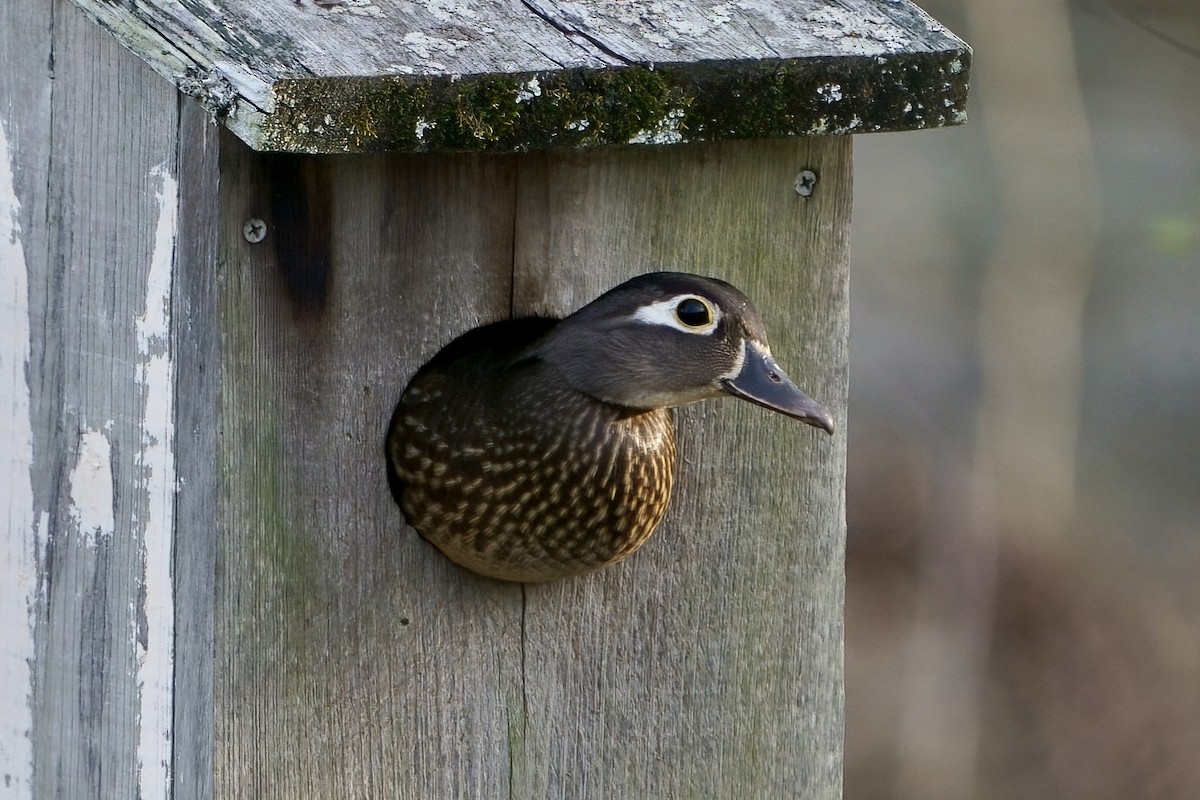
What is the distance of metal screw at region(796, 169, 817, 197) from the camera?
7.88ft

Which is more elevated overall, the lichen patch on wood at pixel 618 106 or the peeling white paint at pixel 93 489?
the lichen patch on wood at pixel 618 106

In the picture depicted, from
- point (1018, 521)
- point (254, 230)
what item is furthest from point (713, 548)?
point (1018, 521)

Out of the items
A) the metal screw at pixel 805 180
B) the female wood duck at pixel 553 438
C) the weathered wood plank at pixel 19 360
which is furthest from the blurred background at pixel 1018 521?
the weathered wood plank at pixel 19 360

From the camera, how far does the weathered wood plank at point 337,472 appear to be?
2010 mm

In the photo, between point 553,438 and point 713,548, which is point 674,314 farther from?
point 713,548

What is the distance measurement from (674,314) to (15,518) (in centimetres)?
95

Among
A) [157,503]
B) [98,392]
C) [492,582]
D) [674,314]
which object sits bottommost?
[492,582]

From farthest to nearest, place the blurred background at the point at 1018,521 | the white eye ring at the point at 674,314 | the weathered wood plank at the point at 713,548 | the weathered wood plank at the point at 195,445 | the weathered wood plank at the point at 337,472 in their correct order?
the blurred background at the point at 1018,521, the weathered wood plank at the point at 713,548, the white eye ring at the point at 674,314, the weathered wood plank at the point at 337,472, the weathered wood plank at the point at 195,445

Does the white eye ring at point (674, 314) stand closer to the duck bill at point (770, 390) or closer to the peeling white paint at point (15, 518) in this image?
the duck bill at point (770, 390)

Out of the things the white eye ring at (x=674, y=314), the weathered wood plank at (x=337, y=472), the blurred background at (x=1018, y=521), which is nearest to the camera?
the weathered wood plank at (x=337, y=472)

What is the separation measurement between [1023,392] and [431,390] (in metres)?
4.71

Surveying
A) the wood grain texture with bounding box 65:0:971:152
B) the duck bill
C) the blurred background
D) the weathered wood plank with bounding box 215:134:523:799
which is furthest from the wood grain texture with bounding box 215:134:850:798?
the blurred background

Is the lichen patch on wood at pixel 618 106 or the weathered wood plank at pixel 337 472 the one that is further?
the weathered wood plank at pixel 337 472

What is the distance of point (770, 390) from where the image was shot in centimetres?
206
